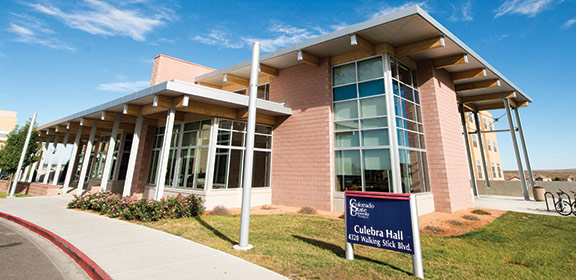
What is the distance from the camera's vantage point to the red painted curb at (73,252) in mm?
4412

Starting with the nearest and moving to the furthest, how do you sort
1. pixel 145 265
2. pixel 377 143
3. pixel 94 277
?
pixel 94 277 < pixel 145 265 < pixel 377 143

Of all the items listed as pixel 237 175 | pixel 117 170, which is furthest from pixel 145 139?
pixel 237 175

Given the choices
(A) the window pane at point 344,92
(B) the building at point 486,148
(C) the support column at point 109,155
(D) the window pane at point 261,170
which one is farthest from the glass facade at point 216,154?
(B) the building at point 486,148

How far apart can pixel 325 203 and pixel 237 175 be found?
474cm

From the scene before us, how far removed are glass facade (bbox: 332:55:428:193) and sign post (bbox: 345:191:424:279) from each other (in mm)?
6211

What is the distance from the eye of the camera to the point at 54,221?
29.3ft

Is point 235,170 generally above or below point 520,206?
above

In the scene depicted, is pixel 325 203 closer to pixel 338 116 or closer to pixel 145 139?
pixel 338 116

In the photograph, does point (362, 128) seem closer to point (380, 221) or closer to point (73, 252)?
point (380, 221)

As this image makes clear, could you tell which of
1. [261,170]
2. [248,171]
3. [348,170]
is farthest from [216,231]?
[348,170]

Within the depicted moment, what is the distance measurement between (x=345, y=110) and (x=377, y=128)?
199 centimetres

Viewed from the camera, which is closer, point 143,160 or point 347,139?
point 347,139

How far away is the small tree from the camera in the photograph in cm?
1983

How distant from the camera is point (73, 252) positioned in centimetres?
555
